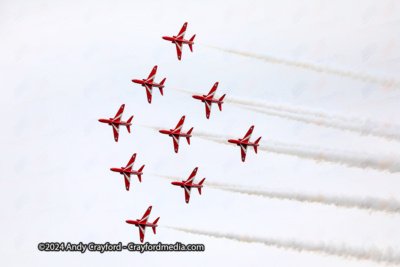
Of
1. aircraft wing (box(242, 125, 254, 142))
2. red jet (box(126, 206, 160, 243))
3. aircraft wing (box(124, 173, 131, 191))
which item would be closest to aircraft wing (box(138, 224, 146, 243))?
red jet (box(126, 206, 160, 243))

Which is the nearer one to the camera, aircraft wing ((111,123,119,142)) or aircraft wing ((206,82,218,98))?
aircraft wing ((206,82,218,98))

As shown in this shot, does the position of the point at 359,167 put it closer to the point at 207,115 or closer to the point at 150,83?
the point at 207,115

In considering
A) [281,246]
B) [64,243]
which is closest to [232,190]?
[281,246]

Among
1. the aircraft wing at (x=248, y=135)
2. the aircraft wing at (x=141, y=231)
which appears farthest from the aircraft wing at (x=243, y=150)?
the aircraft wing at (x=141, y=231)

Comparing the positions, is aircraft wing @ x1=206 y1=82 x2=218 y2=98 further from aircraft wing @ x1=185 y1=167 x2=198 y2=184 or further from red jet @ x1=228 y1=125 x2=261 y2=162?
aircraft wing @ x1=185 y1=167 x2=198 y2=184

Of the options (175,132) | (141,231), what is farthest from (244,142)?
(141,231)

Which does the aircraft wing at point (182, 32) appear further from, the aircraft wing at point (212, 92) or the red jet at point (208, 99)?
the red jet at point (208, 99)

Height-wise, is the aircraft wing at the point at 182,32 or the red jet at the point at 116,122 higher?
the aircraft wing at the point at 182,32

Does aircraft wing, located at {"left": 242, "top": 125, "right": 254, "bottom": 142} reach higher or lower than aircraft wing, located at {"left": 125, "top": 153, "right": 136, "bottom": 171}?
higher

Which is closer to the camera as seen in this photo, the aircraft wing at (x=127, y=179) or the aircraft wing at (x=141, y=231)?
the aircraft wing at (x=141, y=231)

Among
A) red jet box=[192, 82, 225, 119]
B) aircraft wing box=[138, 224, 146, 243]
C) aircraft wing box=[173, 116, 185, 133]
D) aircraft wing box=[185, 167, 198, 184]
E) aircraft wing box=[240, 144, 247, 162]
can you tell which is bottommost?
aircraft wing box=[138, 224, 146, 243]

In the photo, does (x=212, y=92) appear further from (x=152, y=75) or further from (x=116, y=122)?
(x=116, y=122)
